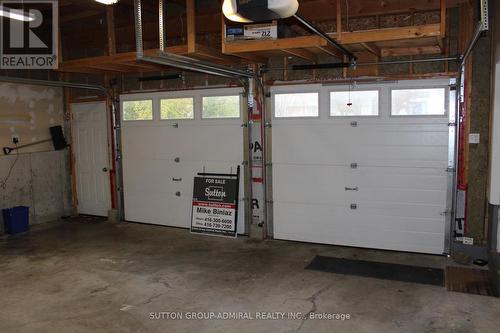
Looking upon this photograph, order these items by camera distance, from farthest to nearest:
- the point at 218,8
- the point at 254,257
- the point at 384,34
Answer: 1. the point at 218,8
2. the point at 254,257
3. the point at 384,34

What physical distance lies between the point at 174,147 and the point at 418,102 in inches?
154

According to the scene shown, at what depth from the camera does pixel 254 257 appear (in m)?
5.90

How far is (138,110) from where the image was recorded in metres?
7.79

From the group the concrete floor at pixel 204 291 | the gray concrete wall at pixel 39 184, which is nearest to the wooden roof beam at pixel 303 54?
the concrete floor at pixel 204 291

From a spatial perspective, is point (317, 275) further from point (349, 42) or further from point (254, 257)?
point (349, 42)

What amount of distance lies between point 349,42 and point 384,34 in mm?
383

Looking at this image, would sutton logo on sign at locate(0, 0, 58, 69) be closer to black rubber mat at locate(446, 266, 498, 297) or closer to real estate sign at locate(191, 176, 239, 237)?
real estate sign at locate(191, 176, 239, 237)

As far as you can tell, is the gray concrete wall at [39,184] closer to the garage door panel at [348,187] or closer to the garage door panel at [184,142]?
the garage door panel at [184,142]

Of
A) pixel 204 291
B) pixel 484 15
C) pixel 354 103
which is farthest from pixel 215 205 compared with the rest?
pixel 484 15

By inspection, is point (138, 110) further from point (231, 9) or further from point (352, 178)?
point (231, 9)

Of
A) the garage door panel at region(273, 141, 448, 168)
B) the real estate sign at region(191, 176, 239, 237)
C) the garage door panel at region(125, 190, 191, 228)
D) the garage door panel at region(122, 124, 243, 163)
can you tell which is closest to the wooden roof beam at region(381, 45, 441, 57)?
the garage door panel at region(273, 141, 448, 168)

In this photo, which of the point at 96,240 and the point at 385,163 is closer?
the point at 385,163

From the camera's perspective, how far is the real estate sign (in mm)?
6895

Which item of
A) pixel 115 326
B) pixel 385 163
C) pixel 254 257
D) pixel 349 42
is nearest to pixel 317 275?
pixel 254 257
